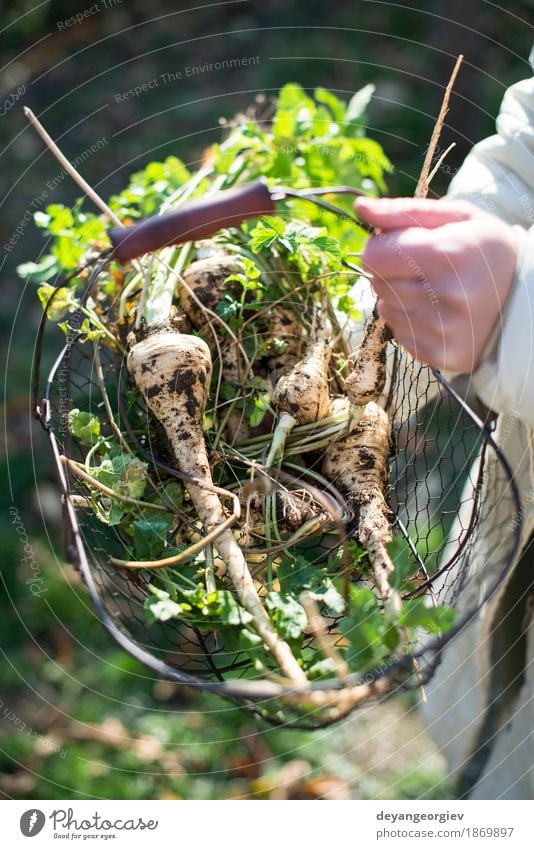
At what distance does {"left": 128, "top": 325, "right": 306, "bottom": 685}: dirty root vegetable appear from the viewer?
49 centimetres

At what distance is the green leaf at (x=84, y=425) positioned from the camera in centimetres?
52

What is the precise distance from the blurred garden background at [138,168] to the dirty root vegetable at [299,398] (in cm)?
45

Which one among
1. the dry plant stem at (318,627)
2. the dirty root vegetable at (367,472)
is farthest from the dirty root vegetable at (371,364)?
the dry plant stem at (318,627)

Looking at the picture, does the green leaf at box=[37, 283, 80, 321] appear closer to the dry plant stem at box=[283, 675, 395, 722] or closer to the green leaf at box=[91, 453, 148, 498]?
the green leaf at box=[91, 453, 148, 498]

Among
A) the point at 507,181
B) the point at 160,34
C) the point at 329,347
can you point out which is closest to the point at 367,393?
the point at 329,347

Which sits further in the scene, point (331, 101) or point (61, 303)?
point (331, 101)

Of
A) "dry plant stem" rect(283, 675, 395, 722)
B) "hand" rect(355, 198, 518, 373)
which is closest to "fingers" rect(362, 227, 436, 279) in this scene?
"hand" rect(355, 198, 518, 373)

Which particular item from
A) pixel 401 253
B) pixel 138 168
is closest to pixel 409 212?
pixel 401 253

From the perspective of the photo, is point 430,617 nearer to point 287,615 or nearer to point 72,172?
point 287,615

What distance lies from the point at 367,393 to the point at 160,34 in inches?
62.3

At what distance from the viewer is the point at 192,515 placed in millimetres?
518

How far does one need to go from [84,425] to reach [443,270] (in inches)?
10.5

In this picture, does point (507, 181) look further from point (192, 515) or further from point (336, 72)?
point (336, 72)

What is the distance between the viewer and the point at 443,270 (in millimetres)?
383
